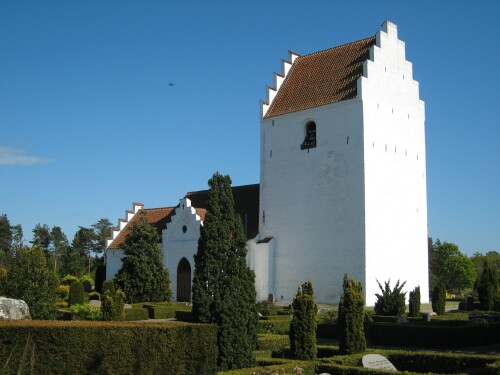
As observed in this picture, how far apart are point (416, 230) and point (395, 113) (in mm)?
5881

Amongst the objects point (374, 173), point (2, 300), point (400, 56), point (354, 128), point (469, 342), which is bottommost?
point (469, 342)

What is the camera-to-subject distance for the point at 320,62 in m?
31.3

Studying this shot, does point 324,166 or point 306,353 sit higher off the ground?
point 324,166

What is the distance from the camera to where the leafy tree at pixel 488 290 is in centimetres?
2838

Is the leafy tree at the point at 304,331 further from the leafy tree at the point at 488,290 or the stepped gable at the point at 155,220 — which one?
the stepped gable at the point at 155,220

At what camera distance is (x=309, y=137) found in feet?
97.8

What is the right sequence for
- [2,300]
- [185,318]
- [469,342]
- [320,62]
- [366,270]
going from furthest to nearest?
1. [320,62]
2. [366,270]
3. [185,318]
4. [469,342]
5. [2,300]

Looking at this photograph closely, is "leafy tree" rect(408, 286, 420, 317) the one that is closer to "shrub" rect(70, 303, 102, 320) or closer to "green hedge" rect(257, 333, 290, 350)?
"green hedge" rect(257, 333, 290, 350)

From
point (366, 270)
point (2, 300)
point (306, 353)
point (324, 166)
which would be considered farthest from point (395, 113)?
point (2, 300)

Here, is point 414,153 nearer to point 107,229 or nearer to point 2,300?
point 2,300

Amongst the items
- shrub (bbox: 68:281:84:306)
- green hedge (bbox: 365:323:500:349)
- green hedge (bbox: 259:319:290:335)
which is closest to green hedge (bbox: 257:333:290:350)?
green hedge (bbox: 259:319:290:335)

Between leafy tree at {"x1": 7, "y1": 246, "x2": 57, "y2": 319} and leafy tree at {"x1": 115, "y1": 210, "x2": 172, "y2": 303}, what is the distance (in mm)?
11578

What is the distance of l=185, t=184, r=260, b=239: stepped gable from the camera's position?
31625 millimetres

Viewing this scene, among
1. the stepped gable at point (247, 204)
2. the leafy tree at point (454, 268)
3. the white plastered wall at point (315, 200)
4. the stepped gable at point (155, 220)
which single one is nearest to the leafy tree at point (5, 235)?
the stepped gable at point (155, 220)
